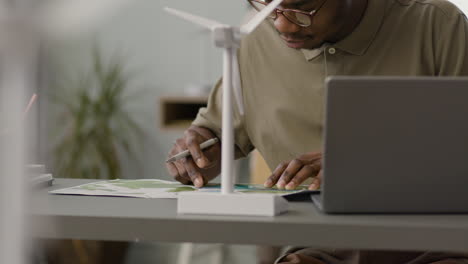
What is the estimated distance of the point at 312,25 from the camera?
4.06 feet

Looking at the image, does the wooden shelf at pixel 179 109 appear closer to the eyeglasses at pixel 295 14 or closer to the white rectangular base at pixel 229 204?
the eyeglasses at pixel 295 14

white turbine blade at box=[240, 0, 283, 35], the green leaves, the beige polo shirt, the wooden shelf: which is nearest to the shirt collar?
the beige polo shirt

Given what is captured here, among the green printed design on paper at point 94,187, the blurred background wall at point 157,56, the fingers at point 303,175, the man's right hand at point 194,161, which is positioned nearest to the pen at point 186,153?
the man's right hand at point 194,161

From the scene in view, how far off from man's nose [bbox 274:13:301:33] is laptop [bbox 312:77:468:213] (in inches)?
22.5

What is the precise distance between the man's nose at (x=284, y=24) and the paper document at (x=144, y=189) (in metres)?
0.35

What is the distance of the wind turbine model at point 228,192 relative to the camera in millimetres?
662

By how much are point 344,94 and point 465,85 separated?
0.14 metres

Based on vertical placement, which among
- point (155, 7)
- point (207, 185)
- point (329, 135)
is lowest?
point (207, 185)

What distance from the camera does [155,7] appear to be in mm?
4156

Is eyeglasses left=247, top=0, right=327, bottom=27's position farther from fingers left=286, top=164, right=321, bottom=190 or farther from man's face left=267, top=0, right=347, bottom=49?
fingers left=286, top=164, right=321, bottom=190

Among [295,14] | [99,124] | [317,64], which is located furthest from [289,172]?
[99,124]

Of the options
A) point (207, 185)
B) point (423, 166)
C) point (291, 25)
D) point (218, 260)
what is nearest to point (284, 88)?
point (291, 25)

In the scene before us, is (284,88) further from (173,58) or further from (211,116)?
(173,58)

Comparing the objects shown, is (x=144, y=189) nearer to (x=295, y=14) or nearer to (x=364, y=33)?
(x=295, y=14)
